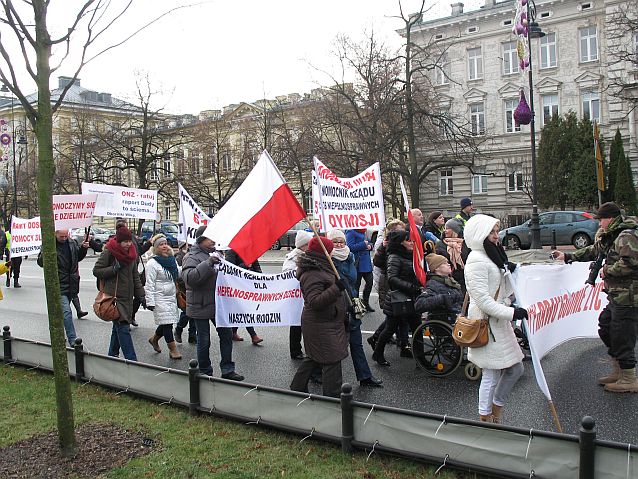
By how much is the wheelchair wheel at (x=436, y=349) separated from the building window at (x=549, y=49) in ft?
140

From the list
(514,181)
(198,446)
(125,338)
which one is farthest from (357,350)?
(514,181)

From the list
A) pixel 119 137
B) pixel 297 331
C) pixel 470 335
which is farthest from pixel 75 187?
pixel 470 335

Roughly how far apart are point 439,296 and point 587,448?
3.66 meters

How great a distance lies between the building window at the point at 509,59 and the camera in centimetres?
4650

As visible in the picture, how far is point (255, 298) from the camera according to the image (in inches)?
291

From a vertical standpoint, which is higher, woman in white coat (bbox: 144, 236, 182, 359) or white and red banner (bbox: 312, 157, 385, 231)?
white and red banner (bbox: 312, 157, 385, 231)

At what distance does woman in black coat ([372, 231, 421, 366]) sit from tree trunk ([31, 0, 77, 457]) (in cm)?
402

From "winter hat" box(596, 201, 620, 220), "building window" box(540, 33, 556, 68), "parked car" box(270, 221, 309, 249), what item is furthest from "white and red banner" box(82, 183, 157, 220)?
"building window" box(540, 33, 556, 68)

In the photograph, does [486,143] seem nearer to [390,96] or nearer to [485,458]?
[390,96]

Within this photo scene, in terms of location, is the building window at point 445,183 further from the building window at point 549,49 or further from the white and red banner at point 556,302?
the white and red banner at point 556,302

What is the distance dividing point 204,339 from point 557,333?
3.85m

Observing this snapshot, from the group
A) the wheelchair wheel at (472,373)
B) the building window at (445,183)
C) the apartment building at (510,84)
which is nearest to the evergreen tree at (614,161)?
the apartment building at (510,84)

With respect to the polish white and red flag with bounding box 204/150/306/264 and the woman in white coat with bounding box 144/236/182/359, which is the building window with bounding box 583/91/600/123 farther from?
the polish white and red flag with bounding box 204/150/306/264

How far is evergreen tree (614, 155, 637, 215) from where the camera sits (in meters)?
34.9
